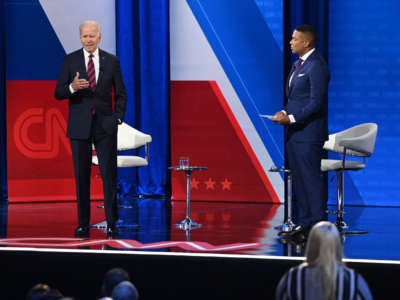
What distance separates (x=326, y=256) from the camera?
2.33 metres

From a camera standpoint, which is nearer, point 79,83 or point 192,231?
point 79,83

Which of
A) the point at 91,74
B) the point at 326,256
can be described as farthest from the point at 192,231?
the point at 326,256

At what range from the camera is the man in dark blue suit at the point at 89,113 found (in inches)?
207

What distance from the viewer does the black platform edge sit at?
4.07 metres

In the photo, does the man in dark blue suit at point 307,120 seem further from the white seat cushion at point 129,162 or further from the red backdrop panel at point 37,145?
the red backdrop panel at point 37,145

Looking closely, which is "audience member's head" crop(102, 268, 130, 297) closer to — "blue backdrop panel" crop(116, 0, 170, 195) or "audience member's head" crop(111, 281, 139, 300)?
"audience member's head" crop(111, 281, 139, 300)

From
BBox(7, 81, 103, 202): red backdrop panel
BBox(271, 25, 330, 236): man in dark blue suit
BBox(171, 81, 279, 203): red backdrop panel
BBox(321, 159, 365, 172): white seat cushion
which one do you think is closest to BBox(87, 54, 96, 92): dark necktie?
BBox(271, 25, 330, 236): man in dark blue suit

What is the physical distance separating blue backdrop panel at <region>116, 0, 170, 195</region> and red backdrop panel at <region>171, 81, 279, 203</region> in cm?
A: 23

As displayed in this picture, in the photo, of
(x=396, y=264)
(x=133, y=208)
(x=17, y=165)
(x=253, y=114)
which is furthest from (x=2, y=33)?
(x=396, y=264)

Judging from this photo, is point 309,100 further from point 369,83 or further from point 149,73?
point 149,73

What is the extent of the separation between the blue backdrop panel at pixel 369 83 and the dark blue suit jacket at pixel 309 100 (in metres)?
2.82

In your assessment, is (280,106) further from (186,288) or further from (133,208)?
(186,288)

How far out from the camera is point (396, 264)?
407cm

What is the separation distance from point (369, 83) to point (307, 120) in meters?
3.01
